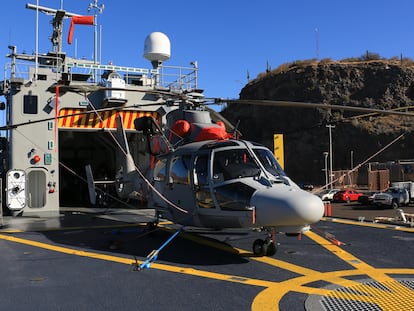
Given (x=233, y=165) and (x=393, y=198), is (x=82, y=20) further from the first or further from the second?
(x=393, y=198)

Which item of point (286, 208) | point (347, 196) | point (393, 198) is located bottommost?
point (347, 196)

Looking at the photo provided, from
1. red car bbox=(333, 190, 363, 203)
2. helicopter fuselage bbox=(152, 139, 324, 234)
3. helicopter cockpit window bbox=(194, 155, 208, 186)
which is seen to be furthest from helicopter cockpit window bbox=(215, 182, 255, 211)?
red car bbox=(333, 190, 363, 203)

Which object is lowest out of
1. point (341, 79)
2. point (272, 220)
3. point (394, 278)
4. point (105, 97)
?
point (394, 278)

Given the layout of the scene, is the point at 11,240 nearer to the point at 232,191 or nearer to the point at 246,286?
the point at 232,191

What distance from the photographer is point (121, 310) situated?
4.95 meters

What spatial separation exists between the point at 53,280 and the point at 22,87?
429 inches

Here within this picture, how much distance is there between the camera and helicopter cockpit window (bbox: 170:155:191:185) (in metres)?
Answer: 8.84

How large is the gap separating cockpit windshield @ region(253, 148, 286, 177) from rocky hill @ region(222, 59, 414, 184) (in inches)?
2046

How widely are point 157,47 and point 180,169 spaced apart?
10573 millimetres

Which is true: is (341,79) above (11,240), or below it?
above

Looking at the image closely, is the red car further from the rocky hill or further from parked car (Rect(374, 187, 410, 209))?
the rocky hill

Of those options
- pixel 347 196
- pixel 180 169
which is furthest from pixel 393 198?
pixel 180 169

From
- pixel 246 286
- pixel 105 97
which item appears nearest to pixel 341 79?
pixel 105 97

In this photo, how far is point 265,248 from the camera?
757 cm
